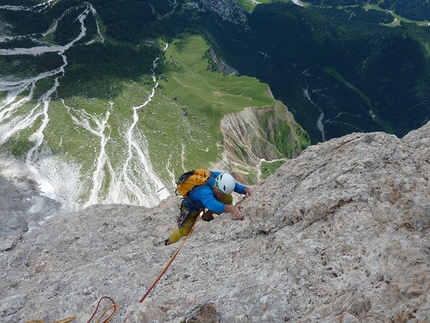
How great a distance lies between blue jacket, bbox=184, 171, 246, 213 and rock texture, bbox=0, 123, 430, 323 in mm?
1929

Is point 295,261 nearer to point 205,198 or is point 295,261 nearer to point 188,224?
point 205,198

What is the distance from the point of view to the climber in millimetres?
15992

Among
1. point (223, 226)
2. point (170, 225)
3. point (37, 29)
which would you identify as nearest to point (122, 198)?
point (170, 225)

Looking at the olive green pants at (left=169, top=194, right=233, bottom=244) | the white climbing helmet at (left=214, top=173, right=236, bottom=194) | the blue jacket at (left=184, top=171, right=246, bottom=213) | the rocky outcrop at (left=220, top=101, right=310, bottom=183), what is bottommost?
the rocky outcrop at (left=220, top=101, right=310, bottom=183)

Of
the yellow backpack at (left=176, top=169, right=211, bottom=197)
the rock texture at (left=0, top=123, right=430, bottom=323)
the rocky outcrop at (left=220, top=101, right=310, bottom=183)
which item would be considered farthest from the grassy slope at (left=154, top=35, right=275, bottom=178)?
the yellow backpack at (left=176, top=169, right=211, bottom=197)

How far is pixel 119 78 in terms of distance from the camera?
151500 millimetres

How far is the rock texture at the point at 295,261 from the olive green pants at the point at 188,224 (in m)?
0.69

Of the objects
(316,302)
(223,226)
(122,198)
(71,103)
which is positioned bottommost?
(122,198)

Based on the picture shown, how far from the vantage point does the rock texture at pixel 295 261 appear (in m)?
10.7

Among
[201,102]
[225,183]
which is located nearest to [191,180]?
[225,183]

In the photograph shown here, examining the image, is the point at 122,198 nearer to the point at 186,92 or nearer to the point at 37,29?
the point at 186,92

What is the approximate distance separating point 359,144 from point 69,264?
20586mm

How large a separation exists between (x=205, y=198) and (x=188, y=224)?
4.26m

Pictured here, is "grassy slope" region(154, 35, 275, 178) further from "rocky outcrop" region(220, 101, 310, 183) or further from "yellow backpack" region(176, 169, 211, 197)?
"yellow backpack" region(176, 169, 211, 197)
